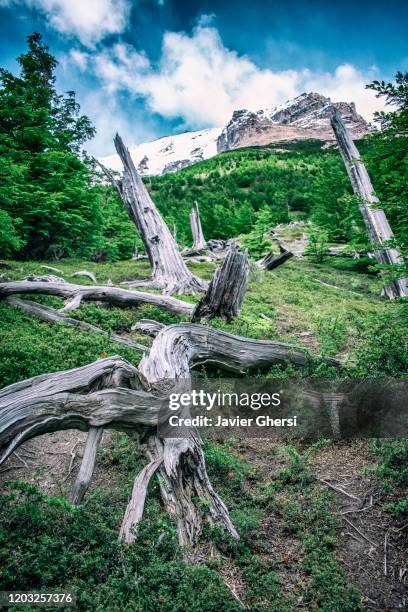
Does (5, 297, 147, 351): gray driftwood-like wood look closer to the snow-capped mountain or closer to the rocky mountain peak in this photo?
the snow-capped mountain

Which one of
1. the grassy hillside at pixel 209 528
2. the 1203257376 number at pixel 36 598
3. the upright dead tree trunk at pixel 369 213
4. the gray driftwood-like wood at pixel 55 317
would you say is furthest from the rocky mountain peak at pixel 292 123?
the 1203257376 number at pixel 36 598

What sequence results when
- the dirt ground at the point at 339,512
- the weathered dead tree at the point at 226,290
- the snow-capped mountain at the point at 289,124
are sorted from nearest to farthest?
the dirt ground at the point at 339,512, the weathered dead tree at the point at 226,290, the snow-capped mountain at the point at 289,124

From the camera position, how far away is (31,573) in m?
2.66

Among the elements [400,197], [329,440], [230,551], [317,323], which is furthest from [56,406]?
[317,323]

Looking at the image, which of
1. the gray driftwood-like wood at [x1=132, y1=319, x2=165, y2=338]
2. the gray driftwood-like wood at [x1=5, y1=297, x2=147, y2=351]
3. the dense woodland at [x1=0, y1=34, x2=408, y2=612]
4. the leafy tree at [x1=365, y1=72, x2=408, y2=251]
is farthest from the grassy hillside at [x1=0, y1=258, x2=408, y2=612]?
the leafy tree at [x1=365, y1=72, x2=408, y2=251]

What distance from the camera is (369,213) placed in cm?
1236

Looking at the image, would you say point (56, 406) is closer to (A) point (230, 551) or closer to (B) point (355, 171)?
(A) point (230, 551)

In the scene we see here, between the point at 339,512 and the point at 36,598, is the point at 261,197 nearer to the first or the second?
the point at 339,512

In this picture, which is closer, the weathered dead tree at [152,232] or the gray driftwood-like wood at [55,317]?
the gray driftwood-like wood at [55,317]

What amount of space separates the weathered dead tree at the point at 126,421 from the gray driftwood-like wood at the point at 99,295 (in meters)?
4.47

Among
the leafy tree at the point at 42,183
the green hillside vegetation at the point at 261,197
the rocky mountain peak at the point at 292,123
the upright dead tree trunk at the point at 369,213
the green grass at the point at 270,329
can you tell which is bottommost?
the green grass at the point at 270,329

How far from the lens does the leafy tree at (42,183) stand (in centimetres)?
1475

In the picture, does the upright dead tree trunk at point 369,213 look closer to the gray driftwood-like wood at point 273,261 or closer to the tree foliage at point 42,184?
the gray driftwood-like wood at point 273,261

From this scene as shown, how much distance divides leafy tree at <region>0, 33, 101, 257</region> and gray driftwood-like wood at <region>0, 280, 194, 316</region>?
5.70m
